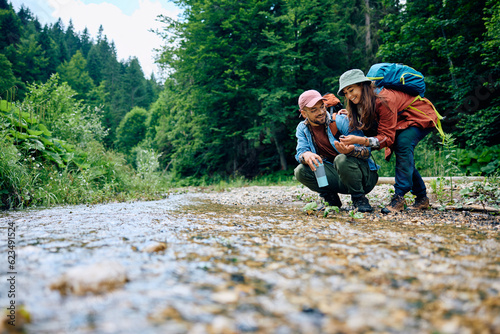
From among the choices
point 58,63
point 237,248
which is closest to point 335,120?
point 237,248

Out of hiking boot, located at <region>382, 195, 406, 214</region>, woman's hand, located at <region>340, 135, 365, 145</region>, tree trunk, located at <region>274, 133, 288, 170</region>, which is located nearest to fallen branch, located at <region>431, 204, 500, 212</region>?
hiking boot, located at <region>382, 195, 406, 214</region>

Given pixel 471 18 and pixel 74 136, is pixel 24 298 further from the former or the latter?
pixel 471 18

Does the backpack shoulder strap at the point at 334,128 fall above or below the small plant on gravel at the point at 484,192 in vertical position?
above

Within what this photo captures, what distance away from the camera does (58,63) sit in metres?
37.1

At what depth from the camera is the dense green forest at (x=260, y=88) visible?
20.0 feet

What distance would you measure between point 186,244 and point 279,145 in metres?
13.0

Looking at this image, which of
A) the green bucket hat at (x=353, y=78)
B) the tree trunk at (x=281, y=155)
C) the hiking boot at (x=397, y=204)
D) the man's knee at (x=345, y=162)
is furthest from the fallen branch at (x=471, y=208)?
the tree trunk at (x=281, y=155)

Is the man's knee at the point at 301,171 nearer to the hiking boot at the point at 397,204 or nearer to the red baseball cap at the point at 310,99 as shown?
the red baseball cap at the point at 310,99

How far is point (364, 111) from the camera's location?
8.72 feet

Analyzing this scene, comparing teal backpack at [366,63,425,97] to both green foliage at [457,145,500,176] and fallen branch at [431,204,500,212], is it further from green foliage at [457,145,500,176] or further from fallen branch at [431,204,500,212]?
green foliage at [457,145,500,176]

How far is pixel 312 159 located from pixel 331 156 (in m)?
0.57

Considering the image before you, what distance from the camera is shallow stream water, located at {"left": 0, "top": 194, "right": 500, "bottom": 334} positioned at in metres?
0.69

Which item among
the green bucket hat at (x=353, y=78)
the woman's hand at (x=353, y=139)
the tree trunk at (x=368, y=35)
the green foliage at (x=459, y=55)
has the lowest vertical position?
the woman's hand at (x=353, y=139)

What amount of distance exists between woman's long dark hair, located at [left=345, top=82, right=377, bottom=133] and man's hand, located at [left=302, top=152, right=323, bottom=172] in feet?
1.56
